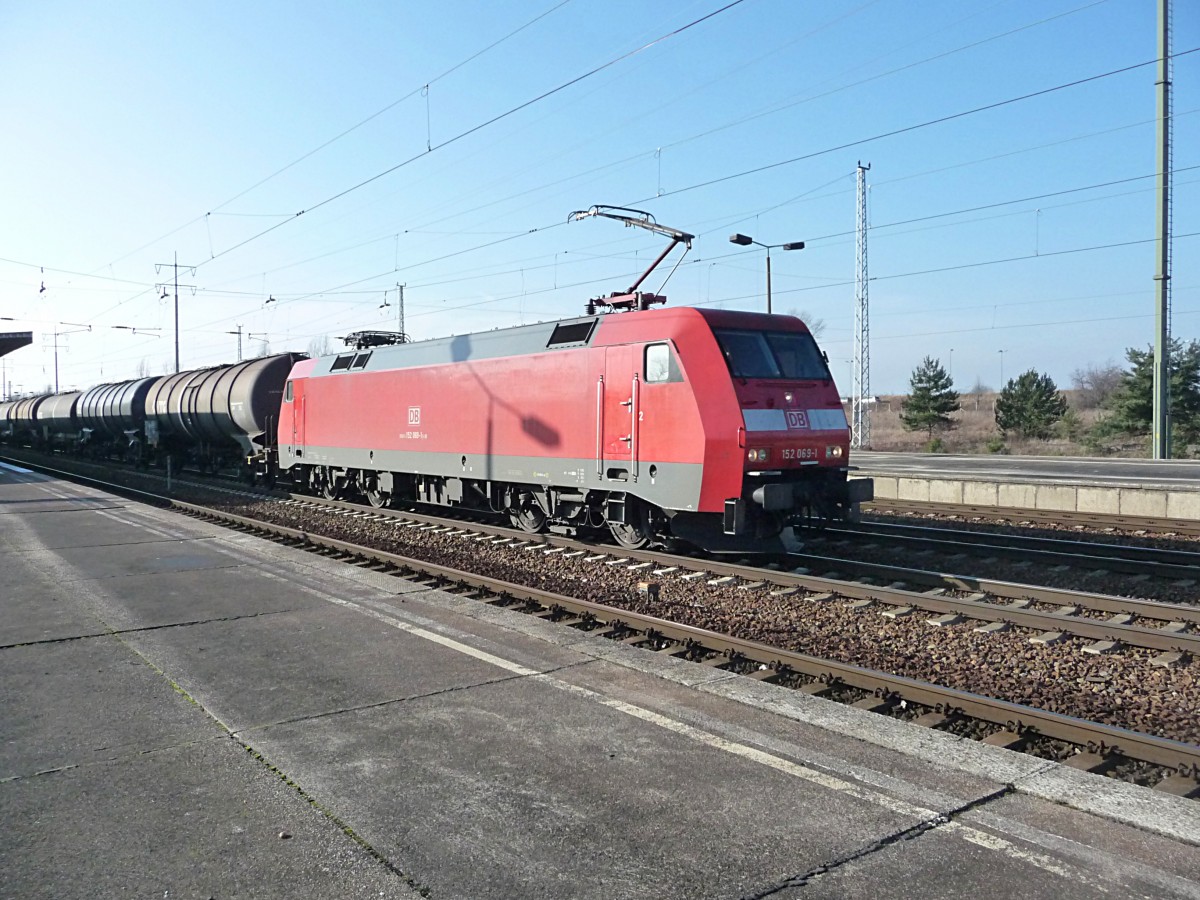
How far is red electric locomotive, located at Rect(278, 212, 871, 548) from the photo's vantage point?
34.6ft

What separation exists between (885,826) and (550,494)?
31.6ft

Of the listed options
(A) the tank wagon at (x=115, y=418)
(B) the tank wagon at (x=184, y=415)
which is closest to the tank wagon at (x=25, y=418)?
(B) the tank wagon at (x=184, y=415)

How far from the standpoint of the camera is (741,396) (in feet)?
34.6

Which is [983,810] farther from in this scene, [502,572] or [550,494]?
[550,494]

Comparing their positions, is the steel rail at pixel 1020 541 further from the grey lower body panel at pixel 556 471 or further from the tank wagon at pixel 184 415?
the tank wagon at pixel 184 415

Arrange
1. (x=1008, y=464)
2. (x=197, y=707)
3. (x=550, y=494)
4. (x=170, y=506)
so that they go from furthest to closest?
(x=1008, y=464)
(x=170, y=506)
(x=550, y=494)
(x=197, y=707)

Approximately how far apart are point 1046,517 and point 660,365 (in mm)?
8879

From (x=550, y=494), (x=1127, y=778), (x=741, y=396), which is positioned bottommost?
(x=1127, y=778)

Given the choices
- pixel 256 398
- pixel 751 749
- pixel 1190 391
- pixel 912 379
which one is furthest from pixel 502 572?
pixel 912 379

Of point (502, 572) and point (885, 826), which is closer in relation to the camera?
point (885, 826)

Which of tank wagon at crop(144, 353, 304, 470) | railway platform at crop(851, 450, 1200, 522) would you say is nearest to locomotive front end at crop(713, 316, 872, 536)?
railway platform at crop(851, 450, 1200, 522)

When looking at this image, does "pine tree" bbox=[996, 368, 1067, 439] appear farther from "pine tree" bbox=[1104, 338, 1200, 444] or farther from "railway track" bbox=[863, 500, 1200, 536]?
"railway track" bbox=[863, 500, 1200, 536]

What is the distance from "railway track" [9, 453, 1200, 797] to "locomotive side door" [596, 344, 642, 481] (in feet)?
3.85

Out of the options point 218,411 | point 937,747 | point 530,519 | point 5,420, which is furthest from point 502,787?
point 5,420
